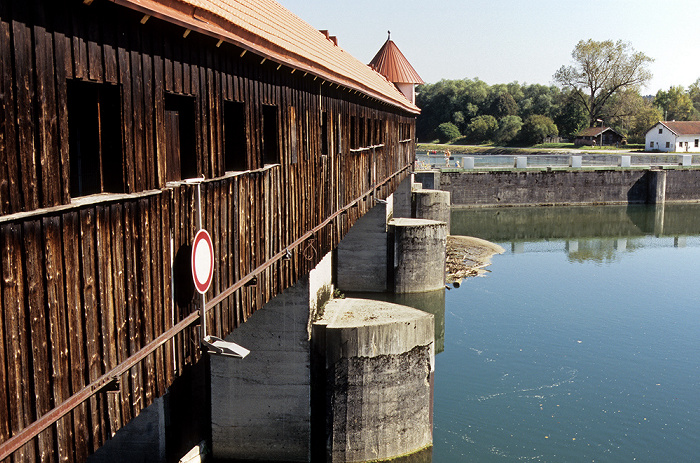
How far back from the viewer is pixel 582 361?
17281 mm

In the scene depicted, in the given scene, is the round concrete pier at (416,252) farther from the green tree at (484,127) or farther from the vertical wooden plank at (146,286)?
the green tree at (484,127)

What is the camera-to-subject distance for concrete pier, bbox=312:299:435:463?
37.7 feet

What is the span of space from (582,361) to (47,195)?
49.7ft

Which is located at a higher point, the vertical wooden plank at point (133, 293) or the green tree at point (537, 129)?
the green tree at point (537, 129)

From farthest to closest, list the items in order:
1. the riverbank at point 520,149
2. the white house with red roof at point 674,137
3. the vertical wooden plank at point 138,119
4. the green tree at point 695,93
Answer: the green tree at point 695,93
the white house with red roof at point 674,137
the riverbank at point 520,149
the vertical wooden plank at point 138,119

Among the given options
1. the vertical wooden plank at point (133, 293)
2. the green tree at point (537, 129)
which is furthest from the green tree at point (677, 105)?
the vertical wooden plank at point (133, 293)

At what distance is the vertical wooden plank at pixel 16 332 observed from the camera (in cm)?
→ 404

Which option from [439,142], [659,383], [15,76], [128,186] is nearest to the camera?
[15,76]

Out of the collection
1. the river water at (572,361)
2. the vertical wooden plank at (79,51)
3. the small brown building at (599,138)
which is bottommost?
the river water at (572,361)

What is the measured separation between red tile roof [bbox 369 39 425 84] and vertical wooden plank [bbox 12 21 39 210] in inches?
1231

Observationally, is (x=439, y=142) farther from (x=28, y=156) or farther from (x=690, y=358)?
(x=28, y=156)

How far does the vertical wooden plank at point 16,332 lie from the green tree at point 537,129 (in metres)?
76.6

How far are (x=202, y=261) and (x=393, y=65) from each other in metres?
30.1

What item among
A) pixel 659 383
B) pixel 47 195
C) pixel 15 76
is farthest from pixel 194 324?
pixel 659 383
